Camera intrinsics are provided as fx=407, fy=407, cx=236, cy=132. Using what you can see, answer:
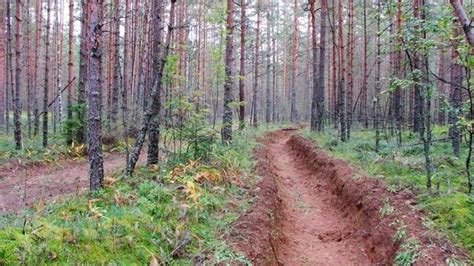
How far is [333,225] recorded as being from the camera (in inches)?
340

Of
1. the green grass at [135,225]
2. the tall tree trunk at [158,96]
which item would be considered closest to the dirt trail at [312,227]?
the green grass at [135,225]

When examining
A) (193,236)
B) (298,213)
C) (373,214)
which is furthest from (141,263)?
(298,213)

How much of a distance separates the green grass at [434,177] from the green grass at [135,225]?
3.24 meters

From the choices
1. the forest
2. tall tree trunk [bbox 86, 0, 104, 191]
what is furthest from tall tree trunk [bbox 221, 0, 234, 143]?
tall tree trunk [bbox 86, 0, 104, 191]

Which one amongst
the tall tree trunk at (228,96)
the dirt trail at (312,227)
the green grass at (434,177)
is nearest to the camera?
the green grass at (434,177)

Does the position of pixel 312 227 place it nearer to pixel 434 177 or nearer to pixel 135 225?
pixel 434 177

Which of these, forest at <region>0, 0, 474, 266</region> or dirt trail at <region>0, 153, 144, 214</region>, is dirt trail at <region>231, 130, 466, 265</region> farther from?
dirt trail at <region>0, 153, 144, 214</region>

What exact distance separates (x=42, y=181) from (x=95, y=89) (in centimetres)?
479

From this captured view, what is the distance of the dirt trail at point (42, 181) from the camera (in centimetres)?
860

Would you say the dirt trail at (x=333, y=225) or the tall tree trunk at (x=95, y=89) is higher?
the tall tree trunk at (x=95, y=89)

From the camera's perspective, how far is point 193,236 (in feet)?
18.2

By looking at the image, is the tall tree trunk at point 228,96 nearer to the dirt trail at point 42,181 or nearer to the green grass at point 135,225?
the dirt trail at point 42,181

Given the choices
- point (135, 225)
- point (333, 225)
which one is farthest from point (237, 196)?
point (135, 225)

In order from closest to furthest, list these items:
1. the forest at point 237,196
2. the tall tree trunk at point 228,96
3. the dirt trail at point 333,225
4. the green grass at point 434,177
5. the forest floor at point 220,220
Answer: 1. the forest floor at point 220,220
2. the forest at point 237,196
3. the dirt trail at point 333,225
4. the green grass at point 434,177
5. the tall tree trunk at point 228,96
